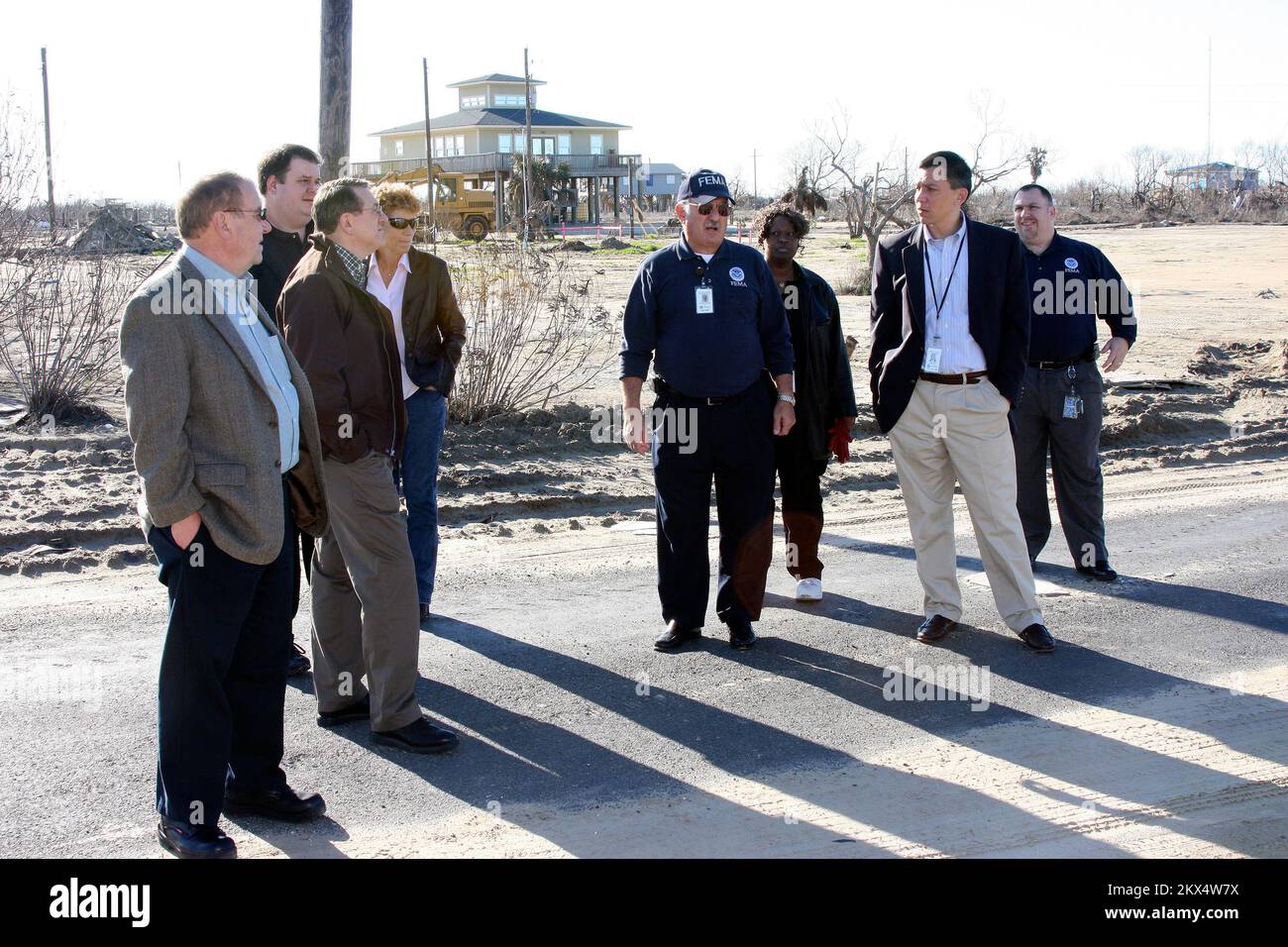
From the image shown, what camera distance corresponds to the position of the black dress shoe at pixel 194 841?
405 cm

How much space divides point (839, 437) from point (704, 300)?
1.29 metres

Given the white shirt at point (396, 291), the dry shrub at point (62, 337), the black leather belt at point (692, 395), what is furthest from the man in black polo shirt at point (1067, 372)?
the dry shrub at point (62, 337)

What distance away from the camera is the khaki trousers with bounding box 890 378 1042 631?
6297mm

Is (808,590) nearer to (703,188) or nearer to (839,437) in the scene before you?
(839,437)

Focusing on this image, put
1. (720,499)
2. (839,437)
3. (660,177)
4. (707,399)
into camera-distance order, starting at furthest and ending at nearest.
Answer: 1. (660,177)
2. (839,437)
3. (720,499)
4. (707,399)

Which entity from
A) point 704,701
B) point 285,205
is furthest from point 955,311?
point 285,205

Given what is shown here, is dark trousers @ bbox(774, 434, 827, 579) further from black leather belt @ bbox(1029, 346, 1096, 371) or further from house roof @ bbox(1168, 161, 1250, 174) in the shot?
house roof @ bbox(1168, 161, 1250, 174)

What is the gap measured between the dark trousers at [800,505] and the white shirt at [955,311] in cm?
100

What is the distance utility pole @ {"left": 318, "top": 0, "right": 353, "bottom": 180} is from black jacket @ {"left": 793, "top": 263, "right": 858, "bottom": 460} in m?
5.50

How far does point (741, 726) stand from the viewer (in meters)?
5.33

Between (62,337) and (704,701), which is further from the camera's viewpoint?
(62,337)
